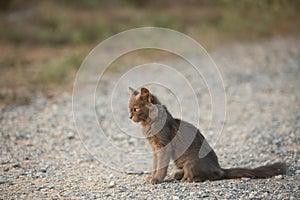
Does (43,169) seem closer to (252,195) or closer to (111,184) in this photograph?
(111,184)

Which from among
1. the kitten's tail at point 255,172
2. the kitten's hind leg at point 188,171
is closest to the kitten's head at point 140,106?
the kitten's hind leg at point 188,171

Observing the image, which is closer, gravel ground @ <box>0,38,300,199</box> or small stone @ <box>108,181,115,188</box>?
gravel ground @ <box>0,38,300,199</box>

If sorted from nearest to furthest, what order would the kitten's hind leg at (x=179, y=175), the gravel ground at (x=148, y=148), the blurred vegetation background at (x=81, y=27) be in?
1. the gravel ground at (x=148, y=148)
2. the kitten's hind leg at (x=179, y=175)
3. the blurred vegetation background at (x=81, y=27)

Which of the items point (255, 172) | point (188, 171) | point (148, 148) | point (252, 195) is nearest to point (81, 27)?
point (148, 148)

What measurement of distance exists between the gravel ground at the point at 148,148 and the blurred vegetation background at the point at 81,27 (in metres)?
1.81

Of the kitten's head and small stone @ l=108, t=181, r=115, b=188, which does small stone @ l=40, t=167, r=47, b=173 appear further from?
the kitten's head

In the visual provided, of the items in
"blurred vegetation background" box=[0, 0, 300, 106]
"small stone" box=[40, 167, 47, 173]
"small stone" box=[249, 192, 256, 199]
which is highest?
"blurred vegetation background" box=[0, 0, 300, 106]

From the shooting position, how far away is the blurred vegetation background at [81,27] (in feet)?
41.4

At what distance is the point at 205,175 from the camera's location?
5.91 metres

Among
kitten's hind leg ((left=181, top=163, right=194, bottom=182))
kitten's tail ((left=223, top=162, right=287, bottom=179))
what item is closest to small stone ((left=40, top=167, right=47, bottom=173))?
kitten's hind leg ((left=181, top=163, right=194, bottom=182))

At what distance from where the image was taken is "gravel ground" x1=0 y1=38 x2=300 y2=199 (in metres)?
5.70

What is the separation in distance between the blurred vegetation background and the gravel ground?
1813mm

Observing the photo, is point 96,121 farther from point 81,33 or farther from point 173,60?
point 81,33

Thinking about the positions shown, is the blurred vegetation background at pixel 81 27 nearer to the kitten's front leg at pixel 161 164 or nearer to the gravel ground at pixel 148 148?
the gravel ground at pixel 148 148
